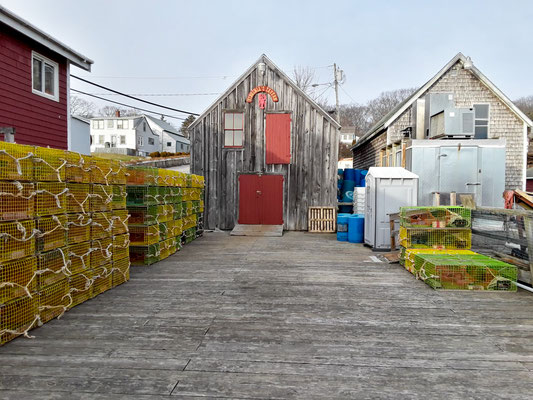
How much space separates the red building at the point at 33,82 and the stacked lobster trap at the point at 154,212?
3.68 m

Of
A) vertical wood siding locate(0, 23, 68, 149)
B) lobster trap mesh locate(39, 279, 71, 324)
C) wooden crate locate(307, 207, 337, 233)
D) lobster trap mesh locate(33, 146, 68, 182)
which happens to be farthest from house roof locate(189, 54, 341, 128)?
lobster trap mesh locate(39, 279, 71, 324)

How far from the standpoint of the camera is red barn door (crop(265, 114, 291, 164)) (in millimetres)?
15734

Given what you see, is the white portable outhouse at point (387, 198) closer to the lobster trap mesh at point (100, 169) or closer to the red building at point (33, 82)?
the lobster trap mesh at point (100, 169)

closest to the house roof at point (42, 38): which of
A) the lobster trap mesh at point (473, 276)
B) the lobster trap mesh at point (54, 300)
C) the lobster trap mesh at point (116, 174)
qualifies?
the lobster trap mesh at point (116, 174)

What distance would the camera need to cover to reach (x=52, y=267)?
466 cm

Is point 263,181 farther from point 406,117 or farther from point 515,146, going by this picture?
point 515,146

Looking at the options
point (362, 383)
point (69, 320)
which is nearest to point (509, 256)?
point (362, 383)

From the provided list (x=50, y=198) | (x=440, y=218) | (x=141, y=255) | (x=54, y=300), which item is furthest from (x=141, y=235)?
(x=440, y=218)

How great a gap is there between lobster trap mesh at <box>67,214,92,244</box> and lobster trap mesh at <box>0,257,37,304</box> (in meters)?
0.82

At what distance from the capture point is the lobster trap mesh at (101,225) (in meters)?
5.68

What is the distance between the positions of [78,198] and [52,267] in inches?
43.5

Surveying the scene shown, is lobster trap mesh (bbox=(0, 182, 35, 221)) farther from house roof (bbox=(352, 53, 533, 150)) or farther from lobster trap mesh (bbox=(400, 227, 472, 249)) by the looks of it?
house roof (bbox=(352, 53, 533, 150))

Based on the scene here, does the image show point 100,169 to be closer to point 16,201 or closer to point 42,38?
point 16,201

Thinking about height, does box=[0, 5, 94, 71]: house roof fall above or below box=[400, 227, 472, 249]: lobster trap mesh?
above
